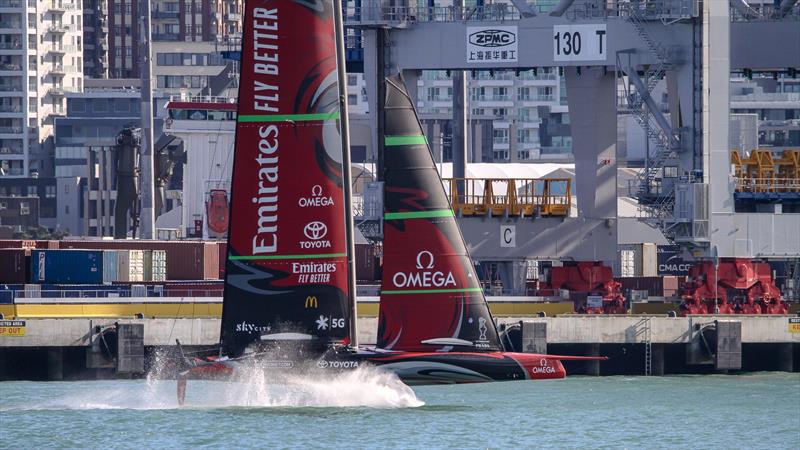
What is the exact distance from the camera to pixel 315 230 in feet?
144

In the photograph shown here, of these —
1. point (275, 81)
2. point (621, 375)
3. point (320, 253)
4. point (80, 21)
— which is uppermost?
point (80, 21)

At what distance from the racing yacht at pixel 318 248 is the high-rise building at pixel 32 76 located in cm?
13738

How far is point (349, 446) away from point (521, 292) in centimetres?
3138

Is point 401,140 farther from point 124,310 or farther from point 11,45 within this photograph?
point 11,45

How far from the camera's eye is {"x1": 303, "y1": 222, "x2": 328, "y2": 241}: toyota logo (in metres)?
43.7

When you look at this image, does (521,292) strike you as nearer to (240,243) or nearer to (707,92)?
(707,92)

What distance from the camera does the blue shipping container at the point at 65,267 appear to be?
2862 inches

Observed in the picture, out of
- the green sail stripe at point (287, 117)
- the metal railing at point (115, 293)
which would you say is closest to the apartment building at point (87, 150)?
the metal railing at point (115, 293)

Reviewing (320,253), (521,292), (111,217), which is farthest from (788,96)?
(320,253)

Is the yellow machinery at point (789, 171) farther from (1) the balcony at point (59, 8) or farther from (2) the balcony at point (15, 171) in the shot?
(1) the balcony at point (59, 8)

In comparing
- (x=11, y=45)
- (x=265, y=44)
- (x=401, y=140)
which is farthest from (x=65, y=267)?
(x=11, y=45)

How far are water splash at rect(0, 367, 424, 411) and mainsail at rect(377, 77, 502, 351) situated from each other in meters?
1.28

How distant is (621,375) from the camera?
63.6m

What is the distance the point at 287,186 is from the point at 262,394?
18.5 feet
